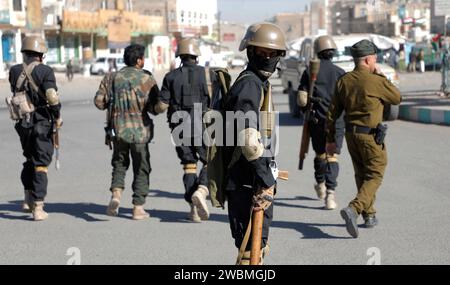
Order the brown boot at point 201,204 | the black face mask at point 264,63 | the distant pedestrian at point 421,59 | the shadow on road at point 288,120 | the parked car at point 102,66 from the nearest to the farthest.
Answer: the black face mask at point 264,63, the brown boot at point 201,204, the shadow on road at point 288,120, the distant pedestrian at point 421,59, the parked car at point 102,66

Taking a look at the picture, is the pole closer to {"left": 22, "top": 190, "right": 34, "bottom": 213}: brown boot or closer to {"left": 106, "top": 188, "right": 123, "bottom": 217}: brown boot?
{"left": 106, "top": 188, "right": 123, "bottom": 217}: brown boot

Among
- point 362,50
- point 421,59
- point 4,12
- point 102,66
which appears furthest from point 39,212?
point 102,66

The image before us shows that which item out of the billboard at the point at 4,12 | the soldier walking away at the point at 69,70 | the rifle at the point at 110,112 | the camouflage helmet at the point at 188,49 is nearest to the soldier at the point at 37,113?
the rifle at the point at 110,112

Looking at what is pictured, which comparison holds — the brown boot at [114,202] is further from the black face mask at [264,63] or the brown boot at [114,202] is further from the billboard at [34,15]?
the billboard at [34,15]

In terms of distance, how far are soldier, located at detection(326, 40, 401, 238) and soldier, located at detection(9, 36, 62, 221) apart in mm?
2925

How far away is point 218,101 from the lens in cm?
534

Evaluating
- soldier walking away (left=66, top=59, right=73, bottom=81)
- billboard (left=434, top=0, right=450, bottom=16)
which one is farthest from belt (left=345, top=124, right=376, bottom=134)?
soldier walking away (left=66, top=59, right=73, bottom=81)

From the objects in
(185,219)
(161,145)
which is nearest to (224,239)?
(185,219)

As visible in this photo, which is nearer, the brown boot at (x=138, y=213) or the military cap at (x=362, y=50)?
the military cap at (x=362, y=50)

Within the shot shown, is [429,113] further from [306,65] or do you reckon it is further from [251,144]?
[251,144]

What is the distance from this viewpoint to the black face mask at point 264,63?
17.2 feet

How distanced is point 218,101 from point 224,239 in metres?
2.36

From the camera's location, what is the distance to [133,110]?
833cm

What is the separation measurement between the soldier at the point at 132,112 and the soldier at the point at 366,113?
1.97 metres
